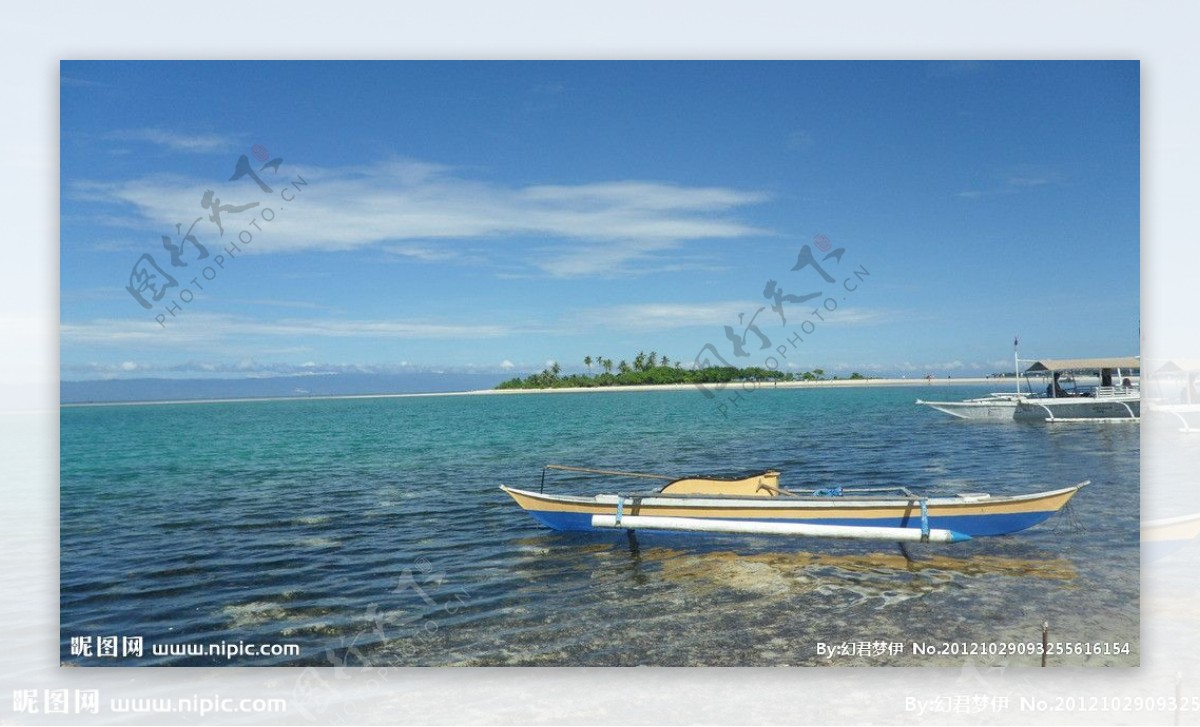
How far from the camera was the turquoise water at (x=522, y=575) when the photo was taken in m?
7.69

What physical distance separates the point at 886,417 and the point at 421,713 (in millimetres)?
34665

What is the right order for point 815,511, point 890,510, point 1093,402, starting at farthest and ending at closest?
point 1093,402 → point 815,511 → point 890,510

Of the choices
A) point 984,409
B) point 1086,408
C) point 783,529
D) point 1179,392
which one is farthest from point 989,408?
point 783,529

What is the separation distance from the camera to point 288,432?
3341cm

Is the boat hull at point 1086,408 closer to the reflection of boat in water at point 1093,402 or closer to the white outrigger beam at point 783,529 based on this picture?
the reflection of boat in water at point 1093,402

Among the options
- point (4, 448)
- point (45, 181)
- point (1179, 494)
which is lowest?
point (1179, 494)

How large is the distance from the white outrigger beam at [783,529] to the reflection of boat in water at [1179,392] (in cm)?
290

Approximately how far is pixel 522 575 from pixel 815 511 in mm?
3802

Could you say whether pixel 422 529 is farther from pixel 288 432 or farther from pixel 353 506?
pixel 288 432

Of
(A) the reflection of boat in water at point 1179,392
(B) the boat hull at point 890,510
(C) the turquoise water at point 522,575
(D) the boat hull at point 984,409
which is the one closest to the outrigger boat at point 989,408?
(D) the boat hull at point 984,409

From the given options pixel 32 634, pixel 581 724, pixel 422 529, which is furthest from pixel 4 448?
pixel 581 724

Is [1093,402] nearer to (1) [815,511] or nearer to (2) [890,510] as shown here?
(2) [890,510]

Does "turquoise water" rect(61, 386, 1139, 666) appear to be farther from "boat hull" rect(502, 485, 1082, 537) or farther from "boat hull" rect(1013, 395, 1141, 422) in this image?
"boat hull" rect(1013, 395, 1141, 422)

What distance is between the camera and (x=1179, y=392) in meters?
10.5
